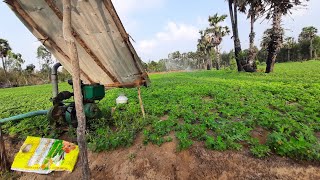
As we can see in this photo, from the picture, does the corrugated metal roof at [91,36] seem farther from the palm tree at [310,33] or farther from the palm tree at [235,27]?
the palm tree at [310,33]

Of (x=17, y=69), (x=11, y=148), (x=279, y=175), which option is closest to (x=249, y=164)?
(x=279, y=175)

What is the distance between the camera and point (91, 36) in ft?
13.8

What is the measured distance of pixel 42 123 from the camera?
241 inches

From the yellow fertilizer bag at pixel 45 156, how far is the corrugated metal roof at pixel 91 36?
183 cm

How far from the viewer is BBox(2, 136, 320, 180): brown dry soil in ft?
12.2

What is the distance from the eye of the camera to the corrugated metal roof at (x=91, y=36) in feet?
12.4

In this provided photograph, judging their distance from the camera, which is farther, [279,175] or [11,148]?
[11,148]

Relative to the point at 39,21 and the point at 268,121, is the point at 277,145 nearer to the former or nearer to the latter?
the point at 268,121

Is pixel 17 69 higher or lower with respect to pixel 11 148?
higher

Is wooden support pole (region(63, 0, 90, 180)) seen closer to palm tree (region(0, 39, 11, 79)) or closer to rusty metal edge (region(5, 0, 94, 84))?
rusty metal edge (region(5, 0, 94, 84))

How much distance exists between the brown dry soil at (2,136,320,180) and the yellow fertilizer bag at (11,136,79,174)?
0.13 meters

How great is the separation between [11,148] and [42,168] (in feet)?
4.78

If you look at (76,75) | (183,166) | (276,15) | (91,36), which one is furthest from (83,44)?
(276,15)

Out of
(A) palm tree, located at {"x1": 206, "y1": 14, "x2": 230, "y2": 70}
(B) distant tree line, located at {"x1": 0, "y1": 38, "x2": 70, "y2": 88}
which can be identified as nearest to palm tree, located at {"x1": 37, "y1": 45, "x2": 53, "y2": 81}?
(B) distant tree line, located at {"x1": 0, "y1": 38, "x2": 70, "y2": 88}
